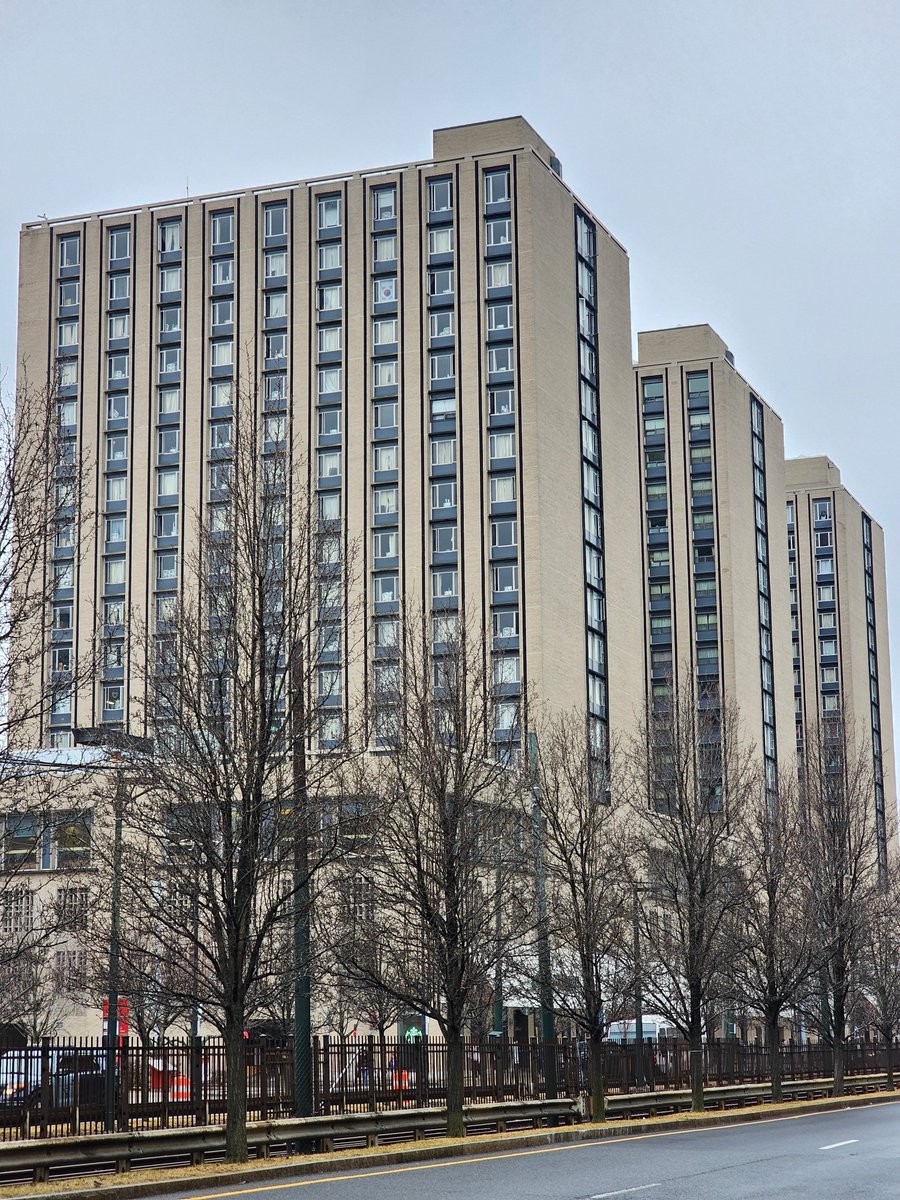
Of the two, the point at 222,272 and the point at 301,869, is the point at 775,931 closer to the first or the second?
the point at 301,869

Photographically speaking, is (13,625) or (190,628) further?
(190,628)

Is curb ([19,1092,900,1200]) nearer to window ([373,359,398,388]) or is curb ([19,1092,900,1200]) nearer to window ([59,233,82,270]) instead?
window ([373,359,398,388])

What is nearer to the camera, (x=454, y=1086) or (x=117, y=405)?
(x=454, y=1086)

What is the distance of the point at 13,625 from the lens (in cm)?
1914

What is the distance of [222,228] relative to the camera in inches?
3371

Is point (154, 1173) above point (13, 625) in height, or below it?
below

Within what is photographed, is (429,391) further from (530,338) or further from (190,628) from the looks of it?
(190,628)

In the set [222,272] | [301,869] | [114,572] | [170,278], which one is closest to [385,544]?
[114,572]

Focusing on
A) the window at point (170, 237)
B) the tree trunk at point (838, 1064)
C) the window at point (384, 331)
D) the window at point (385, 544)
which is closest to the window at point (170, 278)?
the window at point (170, 237)

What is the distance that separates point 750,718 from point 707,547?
11.8 metres

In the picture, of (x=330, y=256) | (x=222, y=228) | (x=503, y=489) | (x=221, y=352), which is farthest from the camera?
(x=222, y=228)

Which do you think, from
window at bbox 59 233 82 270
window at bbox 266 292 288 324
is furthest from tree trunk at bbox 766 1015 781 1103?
window at bbox 59 233 82 270

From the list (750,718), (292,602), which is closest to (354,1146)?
(292,602)

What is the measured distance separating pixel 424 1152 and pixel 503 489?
180ft
